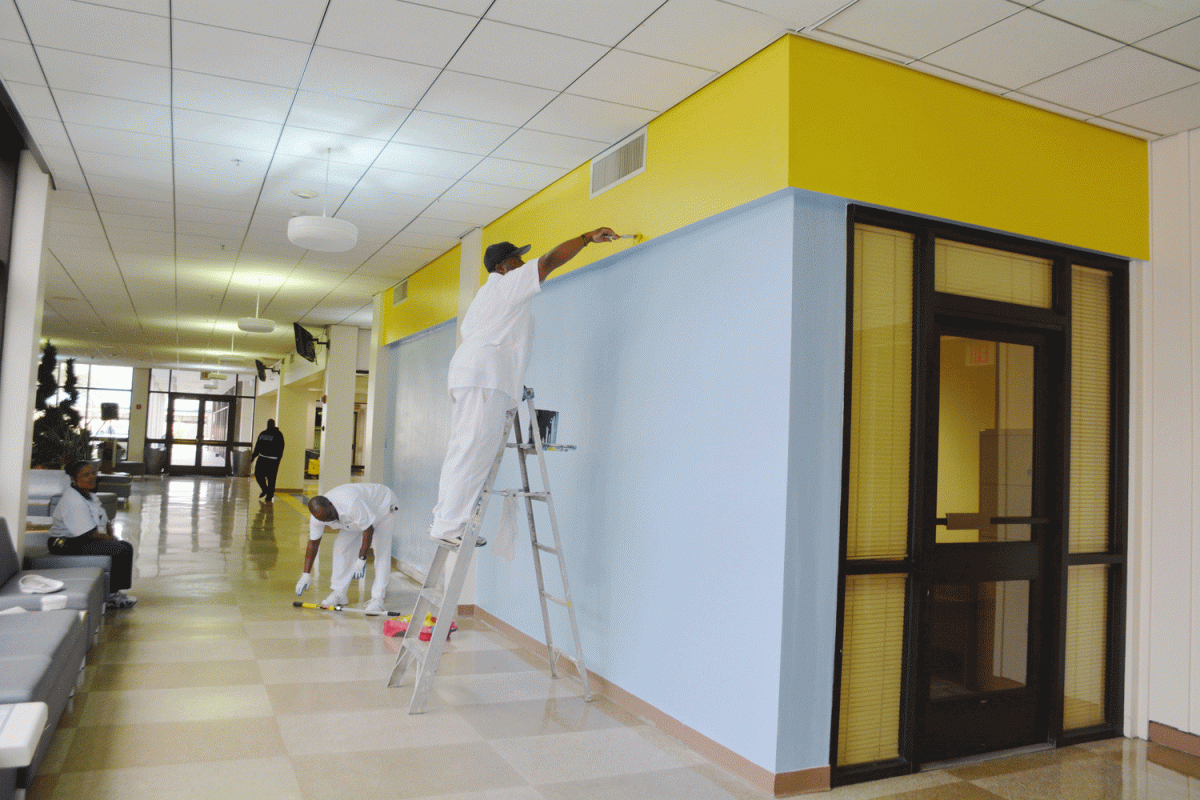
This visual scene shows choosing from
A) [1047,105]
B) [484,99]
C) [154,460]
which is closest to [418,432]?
[484,99]

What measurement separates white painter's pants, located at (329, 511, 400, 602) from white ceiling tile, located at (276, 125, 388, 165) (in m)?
2.90

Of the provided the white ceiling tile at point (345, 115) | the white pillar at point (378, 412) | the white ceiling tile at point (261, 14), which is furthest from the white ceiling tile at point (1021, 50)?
the white pillar at point (378, 412)

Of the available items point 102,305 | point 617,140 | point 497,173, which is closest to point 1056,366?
point 617,140

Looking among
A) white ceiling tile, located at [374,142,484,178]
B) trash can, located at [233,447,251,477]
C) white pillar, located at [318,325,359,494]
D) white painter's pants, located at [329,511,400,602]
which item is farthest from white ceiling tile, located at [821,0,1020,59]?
trash can, located at [233,447,251,477]

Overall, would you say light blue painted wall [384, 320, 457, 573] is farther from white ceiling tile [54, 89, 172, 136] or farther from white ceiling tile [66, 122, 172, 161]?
white ceiling tile [54, 89, 172, 136]

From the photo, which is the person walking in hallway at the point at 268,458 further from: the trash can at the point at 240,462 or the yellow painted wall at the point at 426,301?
the trash can at the point at 240,462

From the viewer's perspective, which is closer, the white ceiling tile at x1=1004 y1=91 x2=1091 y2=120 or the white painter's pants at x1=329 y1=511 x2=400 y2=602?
the white ceiling tile at x1=1004 y1=91 x2=1091 y2=120

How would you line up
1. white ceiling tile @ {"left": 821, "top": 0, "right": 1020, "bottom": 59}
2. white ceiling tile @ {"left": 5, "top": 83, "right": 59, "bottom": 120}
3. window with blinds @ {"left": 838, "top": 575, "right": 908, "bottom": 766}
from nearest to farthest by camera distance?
white ceiling tile @ {"left": 821, "top": 0, "right": 1020, "bottom": 59} < window with blinds @ {"left": 838, "top": 575, "right": 908, "bottom": 766} < white ceiling tile @ {"left": 5, "top": 83, "right": 59, "bottom": 120}

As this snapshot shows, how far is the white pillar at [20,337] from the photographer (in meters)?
5.52

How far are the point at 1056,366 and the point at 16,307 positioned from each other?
6.45 m

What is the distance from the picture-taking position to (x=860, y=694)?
3648 millimetres

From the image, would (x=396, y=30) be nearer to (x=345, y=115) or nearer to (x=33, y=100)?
(x=345, y=115)

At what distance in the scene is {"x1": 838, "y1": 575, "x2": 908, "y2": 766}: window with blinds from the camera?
11.9ft

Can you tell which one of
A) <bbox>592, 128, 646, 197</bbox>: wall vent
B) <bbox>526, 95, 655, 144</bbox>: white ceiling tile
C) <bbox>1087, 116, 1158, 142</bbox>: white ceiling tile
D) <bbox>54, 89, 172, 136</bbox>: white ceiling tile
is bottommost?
<bbox>592, 128, 646, 197</bbox>: wall vent
